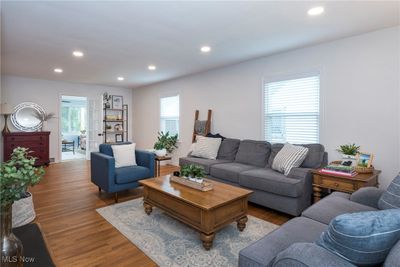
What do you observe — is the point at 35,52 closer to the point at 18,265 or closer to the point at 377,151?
the point at 18,265

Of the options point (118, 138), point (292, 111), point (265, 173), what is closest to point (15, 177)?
point (265, 173)

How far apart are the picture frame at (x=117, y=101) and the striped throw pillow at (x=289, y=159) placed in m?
6.00

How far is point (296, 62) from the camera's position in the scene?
3721mm

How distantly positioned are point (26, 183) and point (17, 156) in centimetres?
15

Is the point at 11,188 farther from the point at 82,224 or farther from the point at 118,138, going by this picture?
the point at 118,138

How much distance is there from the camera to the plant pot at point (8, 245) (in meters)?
0.97

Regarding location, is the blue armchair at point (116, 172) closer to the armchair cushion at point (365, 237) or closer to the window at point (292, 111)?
the window at point (292, 111)

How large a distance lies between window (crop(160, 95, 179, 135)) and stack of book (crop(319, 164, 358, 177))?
13.3 ft

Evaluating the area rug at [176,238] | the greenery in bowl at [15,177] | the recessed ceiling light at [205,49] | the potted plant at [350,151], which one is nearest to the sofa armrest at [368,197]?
the potted plant at [350,151]

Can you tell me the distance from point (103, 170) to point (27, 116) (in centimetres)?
434

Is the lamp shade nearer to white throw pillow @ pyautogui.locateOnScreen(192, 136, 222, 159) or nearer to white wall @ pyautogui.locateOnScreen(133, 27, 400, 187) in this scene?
white throw pillow @ pyautogui.locateOnScreen(192, 136, 222, 159)

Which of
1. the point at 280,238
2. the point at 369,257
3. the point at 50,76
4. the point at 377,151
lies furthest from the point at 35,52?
the point at 377,151

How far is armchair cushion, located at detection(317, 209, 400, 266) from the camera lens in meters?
0.95

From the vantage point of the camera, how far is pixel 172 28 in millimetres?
2865
